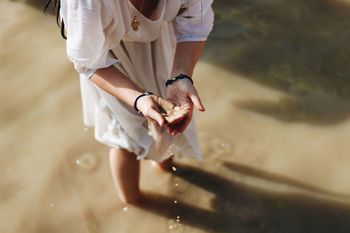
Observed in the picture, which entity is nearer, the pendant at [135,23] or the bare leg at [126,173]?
the pendant at [135,23]

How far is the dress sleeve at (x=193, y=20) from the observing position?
5.29ft

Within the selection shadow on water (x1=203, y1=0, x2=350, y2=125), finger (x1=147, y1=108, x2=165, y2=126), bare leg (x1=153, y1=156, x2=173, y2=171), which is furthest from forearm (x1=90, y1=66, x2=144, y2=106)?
shadow on water (x1=203, y1=0, x2=350, y2=125)

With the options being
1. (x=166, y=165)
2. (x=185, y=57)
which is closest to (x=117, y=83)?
(x=185, y=57)

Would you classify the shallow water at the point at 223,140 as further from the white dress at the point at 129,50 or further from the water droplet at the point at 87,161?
the white dress at the point at 129,50

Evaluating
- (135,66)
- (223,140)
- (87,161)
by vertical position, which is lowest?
(87,161)

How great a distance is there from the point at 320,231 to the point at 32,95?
2.04m

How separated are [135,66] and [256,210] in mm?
1112

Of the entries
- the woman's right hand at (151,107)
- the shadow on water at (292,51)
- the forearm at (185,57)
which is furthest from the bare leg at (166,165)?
the woman's right hand at (151,107)

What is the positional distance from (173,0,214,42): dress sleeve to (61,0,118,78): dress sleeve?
14.1 inches

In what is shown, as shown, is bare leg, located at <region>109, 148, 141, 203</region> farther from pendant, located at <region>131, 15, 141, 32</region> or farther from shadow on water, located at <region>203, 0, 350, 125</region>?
shadow on water, located at <region>203, 0, 350, 125</region>

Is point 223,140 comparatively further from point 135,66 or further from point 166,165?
point 135,66

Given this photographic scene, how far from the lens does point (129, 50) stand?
1.68 m

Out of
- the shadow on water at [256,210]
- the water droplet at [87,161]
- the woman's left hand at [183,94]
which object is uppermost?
the woman's left hand at [183,94]

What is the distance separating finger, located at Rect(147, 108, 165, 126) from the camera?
1.40m
